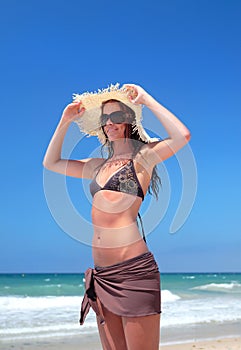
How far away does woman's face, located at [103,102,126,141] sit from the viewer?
3166 millimetres

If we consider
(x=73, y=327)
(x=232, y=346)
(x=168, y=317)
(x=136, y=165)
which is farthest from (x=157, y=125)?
(x=168, y=317)

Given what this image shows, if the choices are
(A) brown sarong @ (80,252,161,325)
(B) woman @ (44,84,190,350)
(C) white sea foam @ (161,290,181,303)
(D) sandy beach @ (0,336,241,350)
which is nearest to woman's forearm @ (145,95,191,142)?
(B) woman @ (44,84,190,350)

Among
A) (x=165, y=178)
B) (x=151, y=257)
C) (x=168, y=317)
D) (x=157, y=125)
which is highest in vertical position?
(x=157, y=125)

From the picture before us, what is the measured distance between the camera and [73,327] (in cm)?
991

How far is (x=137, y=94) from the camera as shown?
309 centimetres

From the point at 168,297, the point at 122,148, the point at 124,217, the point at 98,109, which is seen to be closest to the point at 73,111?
the point at 98,109

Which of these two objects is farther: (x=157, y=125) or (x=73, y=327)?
(x=73, y=327)

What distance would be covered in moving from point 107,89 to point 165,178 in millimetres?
642

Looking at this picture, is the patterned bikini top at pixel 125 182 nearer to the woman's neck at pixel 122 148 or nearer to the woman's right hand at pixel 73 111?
the woman's neck at pixel 122 148

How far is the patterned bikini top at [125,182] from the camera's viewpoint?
2969 mm

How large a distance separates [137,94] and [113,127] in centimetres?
24

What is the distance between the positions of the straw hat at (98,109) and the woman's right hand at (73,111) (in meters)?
0.03

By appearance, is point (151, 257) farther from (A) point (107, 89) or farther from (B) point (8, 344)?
(B) point (8, 344)

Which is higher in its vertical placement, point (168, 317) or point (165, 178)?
point (165, 178)
